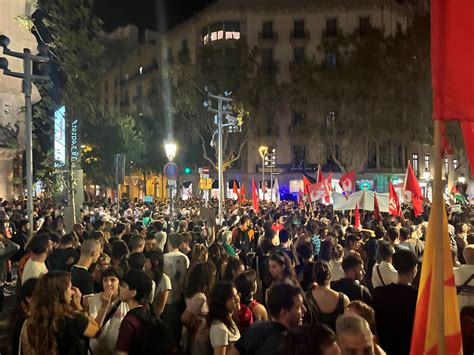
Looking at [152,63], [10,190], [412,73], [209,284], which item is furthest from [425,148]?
[209,284]

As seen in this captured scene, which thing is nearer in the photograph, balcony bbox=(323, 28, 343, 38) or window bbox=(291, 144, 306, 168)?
balcony bbox=(323, 28, 343, 38)

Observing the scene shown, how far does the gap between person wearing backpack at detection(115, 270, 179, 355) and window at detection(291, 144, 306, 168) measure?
47784 mm

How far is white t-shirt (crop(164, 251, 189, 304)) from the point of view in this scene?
676cm

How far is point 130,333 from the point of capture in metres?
3.84

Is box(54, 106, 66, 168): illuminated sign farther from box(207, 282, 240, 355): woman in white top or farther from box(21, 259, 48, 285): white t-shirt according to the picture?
box(207, 282, 240, 355): woman in white top

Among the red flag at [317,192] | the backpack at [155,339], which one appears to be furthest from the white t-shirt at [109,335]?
the red flag at [317,192]

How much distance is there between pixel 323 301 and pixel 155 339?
165 centimetres

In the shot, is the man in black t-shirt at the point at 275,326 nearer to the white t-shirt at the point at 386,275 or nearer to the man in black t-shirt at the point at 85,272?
the man in black t-shirt at the point at 85,272

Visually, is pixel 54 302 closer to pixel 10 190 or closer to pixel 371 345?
pixel 371 345

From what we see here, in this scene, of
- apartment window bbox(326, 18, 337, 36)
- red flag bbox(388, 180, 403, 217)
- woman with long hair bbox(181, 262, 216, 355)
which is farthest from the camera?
apartment window bbox(326, 18, 337, 36)

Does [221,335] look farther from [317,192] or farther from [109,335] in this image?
[317,192]

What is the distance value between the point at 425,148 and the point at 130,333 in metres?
55.9

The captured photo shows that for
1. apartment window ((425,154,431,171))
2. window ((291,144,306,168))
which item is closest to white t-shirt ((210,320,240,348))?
window ((291,144,306,168))

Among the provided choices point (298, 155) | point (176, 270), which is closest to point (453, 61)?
point (176, 270)
